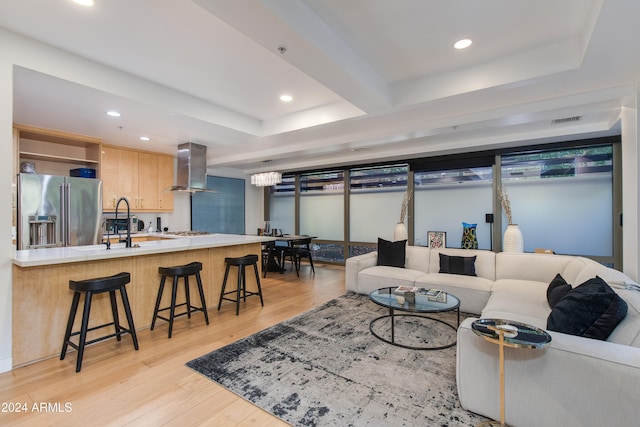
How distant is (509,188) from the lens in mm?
5398

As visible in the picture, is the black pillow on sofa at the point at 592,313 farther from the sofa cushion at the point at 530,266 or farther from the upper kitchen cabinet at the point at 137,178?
the upper kitchen cabinet at the point at 137,178

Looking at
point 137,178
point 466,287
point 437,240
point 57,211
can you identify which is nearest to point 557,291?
point 466,287

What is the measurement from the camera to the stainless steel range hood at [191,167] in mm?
5203

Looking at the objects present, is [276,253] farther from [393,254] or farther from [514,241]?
[514,241]

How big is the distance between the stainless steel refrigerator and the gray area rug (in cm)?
342

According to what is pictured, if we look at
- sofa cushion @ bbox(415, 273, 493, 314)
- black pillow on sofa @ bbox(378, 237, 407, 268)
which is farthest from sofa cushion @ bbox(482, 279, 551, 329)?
black pillow on sofa @ bbox(378, 237, 407, 268)

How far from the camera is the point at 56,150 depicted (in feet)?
16.3

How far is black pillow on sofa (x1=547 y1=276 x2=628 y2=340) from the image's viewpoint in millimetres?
1783

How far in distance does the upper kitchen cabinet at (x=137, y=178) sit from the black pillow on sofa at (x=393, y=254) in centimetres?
451

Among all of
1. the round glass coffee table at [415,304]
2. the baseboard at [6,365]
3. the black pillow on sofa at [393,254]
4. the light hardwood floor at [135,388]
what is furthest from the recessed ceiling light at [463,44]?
the baseboard at [6,365]

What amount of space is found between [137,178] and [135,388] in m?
4.56

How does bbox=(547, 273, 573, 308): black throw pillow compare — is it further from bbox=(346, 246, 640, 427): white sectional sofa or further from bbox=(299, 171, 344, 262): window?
bbox=(299, 171, 344, 262): window

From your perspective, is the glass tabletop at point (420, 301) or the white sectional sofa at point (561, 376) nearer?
the white sectional sofa at point (561, 376)

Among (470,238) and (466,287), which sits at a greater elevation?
(470,238)
